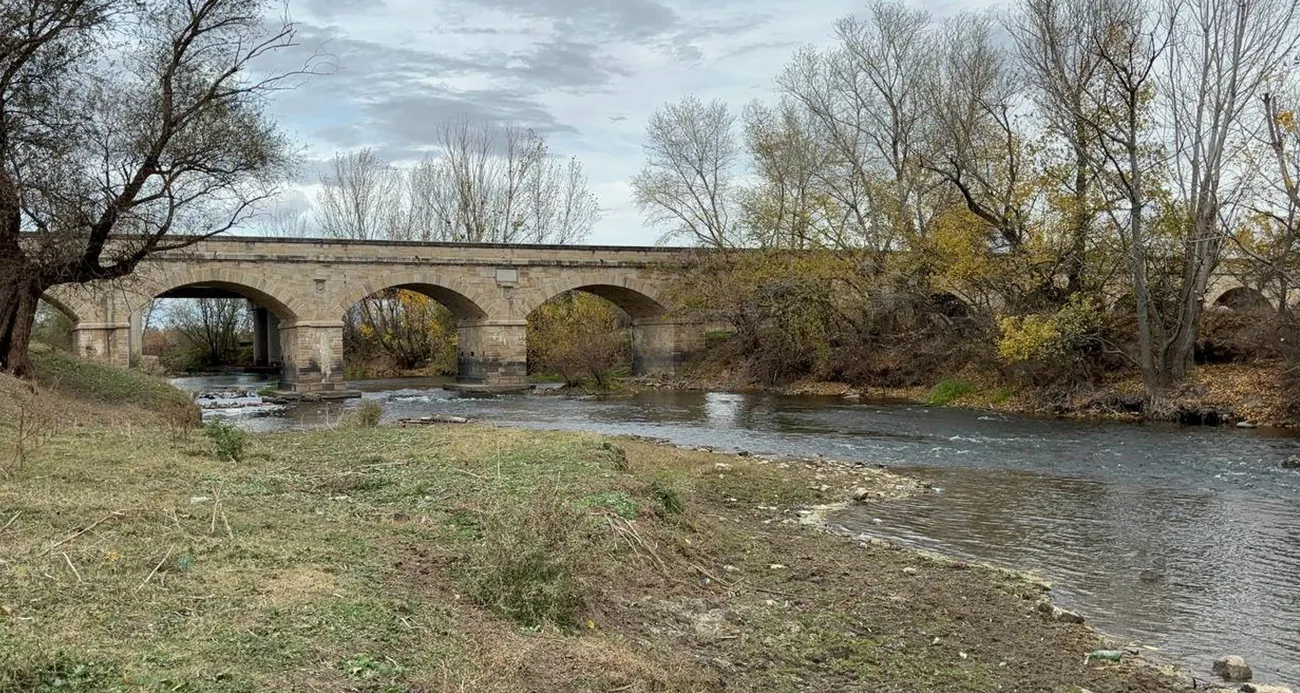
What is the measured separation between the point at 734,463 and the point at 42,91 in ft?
42.0

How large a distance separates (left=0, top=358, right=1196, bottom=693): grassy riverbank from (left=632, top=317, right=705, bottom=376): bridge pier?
31190 mm

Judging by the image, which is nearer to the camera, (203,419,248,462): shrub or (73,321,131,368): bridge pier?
(203,419,248,462): shrub

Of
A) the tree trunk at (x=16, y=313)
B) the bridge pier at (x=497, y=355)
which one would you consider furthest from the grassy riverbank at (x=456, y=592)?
the bridge pier at (x=497, y=355)

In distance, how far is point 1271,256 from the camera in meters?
20.4

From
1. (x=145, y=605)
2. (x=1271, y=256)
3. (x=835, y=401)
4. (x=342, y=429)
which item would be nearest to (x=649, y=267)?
(x=835, y=401)

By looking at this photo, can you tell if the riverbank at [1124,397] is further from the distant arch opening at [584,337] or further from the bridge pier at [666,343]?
the bridge pier at [666,343]

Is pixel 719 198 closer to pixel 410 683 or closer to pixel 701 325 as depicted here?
pixel 701 325

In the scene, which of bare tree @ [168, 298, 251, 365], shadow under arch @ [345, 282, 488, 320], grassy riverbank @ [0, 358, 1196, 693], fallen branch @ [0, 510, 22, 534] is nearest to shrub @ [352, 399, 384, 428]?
grassy riverbank @ [0, 358, 1196, 693]

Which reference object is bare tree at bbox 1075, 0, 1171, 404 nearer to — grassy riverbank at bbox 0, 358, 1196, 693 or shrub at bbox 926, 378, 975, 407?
shrub at bbox 926, 378, 975, 407

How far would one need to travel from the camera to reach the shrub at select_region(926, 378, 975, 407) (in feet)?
89.9

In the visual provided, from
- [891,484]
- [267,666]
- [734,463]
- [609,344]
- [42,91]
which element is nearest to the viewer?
[267,666]

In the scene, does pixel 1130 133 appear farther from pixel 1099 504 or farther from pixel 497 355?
pixel 497 355

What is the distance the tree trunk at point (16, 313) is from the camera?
17219mm

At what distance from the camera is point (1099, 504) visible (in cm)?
1174
